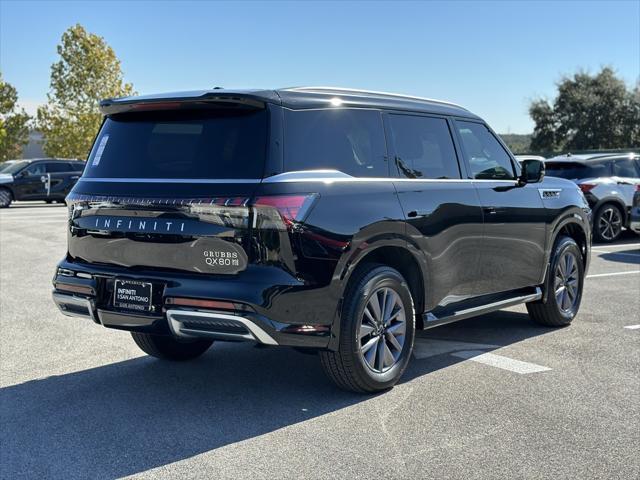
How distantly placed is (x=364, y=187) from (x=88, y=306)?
1876mm

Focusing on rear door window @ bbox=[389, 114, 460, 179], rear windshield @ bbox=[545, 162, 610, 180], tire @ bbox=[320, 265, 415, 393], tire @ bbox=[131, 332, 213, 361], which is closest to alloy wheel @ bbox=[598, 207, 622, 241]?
rear windshield @ bbox=[545, 162, 610, 180]

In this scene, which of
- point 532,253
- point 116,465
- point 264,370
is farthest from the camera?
point 532,253

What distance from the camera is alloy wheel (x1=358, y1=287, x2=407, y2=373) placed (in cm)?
495

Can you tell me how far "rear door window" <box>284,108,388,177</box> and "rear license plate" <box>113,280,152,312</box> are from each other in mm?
1122

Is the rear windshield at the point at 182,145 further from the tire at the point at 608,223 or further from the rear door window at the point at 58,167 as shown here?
the rear door window at the point at 58,167

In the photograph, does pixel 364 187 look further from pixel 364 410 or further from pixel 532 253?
pixel 532 253

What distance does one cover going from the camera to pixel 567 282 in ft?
23.9

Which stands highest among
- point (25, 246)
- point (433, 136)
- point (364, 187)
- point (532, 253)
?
point (433, 136)

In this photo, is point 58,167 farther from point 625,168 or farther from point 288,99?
point 288,99

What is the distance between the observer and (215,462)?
3904mm

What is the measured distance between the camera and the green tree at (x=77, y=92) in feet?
171

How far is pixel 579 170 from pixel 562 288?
8.73 metres

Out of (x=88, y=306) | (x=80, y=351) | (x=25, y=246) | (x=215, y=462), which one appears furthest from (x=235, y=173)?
(x=25, y=246)

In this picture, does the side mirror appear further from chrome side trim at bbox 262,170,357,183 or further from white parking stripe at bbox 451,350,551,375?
chrome side trim at bbox 262,170,357,183
